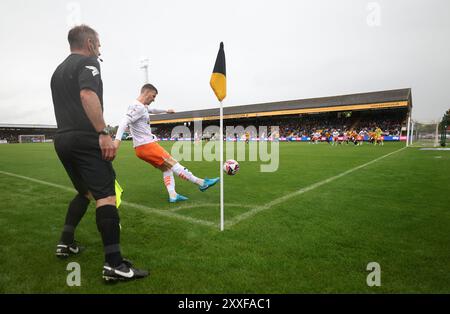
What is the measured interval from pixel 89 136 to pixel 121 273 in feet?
4.39

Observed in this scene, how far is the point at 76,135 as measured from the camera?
2613 millimetres

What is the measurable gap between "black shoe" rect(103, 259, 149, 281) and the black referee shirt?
4.40 ft

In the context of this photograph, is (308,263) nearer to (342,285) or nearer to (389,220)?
(342,285)

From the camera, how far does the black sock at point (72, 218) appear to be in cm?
308

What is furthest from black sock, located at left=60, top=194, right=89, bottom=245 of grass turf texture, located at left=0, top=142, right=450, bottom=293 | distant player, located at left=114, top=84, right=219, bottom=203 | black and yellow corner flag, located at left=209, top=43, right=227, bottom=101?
black and yellow corner flag, located at left=209, top=43, right=227, bottom=101

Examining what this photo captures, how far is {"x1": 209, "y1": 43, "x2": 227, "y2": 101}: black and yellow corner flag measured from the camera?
3678 mm

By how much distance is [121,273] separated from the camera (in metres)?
2.48

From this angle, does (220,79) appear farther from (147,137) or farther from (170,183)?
(170,183)

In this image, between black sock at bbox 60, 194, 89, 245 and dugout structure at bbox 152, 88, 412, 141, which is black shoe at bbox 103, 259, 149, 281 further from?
dugout structure at bbox 152, 88, 412, 141

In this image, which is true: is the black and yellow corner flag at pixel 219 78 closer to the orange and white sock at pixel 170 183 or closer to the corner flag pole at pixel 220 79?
the corner flag pole at pixel 220 79

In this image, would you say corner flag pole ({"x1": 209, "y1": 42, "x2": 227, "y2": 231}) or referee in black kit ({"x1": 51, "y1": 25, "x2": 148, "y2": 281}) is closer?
referee in black kit ({"x1": 51, "y1": 25, "x2": 148, "y2": 281})

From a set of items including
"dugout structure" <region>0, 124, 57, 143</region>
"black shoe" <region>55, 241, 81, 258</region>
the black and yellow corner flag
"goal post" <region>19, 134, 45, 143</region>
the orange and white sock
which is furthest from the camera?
"dugout structure" <region>0, 124, 57, 143</region>

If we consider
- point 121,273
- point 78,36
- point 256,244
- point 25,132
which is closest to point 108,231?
point 121,273
